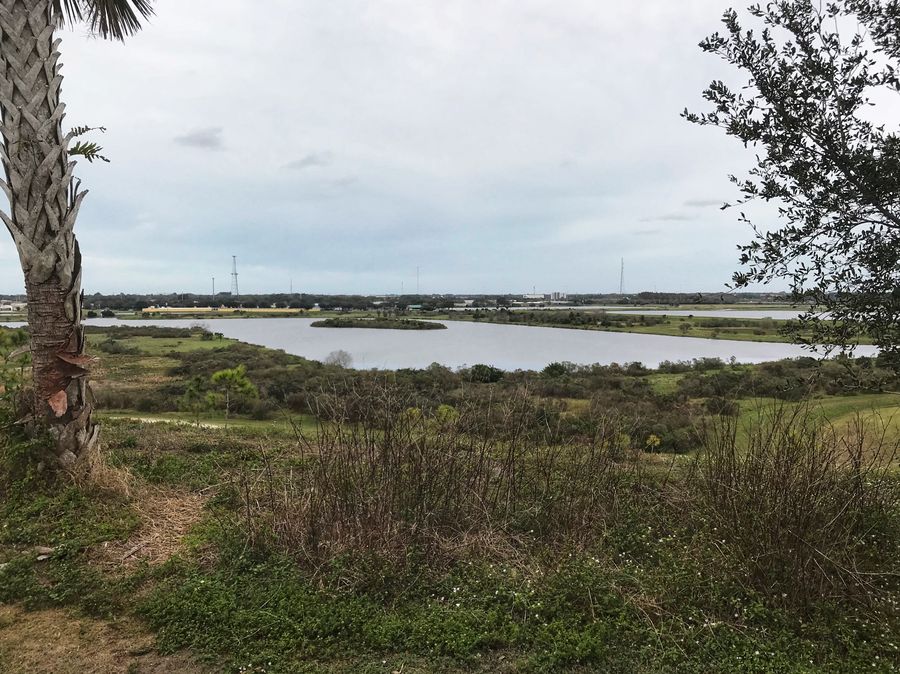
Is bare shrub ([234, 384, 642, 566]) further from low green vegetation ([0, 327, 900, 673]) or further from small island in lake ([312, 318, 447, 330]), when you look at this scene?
small island in lake ([312, 318, 447, 330])

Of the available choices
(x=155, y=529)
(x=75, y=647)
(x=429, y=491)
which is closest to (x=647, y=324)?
(x=429, y=491)

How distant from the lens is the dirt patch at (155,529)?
12.0 ft

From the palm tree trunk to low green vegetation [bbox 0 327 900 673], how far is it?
1.40 ft

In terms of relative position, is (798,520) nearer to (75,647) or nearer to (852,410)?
(75,647)

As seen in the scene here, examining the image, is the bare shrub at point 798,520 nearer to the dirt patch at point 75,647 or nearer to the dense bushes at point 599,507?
the dense bushes at point 599,507

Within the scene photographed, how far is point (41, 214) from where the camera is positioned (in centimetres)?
425

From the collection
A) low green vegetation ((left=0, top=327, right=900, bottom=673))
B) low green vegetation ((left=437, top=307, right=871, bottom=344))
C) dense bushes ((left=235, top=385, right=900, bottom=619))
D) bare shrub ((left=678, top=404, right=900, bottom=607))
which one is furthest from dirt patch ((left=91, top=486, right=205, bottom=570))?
low green vegetation ((left=437, top=307, right=871, bottom=344))

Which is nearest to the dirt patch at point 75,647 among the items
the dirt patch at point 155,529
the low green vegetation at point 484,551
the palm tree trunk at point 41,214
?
the low green vegetation at point 484,551

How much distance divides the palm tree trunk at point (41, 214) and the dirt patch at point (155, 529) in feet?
2.25

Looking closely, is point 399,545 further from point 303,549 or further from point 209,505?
point 209,505

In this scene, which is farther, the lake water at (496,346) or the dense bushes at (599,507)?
the lake water at (496,346)

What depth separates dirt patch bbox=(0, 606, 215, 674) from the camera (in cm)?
258

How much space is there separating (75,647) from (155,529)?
1.37m

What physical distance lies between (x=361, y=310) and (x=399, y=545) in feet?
236
